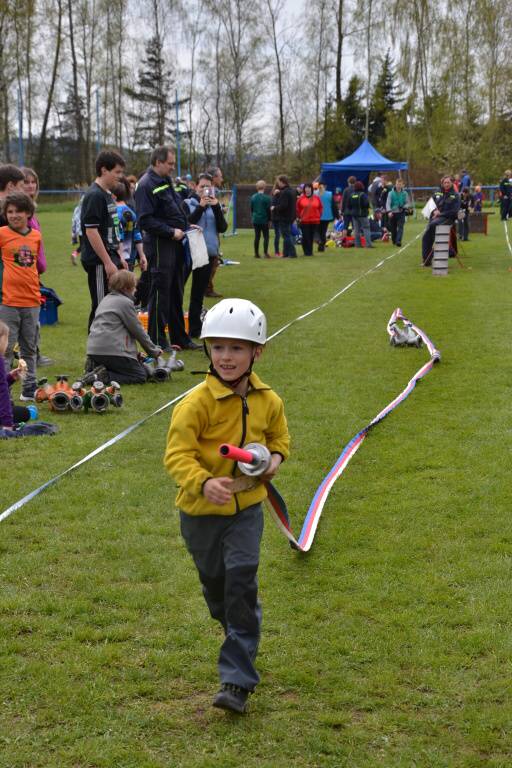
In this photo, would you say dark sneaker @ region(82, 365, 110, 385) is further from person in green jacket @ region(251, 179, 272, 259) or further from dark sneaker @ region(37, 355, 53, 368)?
person in green jacket @ region(251, 179, 272, 259)

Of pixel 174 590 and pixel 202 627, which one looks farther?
pixel 174 590

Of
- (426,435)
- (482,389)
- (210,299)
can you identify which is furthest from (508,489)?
(210,299)

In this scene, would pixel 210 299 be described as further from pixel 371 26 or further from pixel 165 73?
pixel 165 73

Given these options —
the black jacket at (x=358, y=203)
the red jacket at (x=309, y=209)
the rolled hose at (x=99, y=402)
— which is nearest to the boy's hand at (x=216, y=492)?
the rolled hose at (x=99, y=402)

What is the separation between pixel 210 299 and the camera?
1672 cm

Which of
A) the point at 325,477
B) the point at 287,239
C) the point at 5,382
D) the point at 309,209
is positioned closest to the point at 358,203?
the point at 309,209

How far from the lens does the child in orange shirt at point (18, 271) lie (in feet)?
27.4

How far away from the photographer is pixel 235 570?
142 inches

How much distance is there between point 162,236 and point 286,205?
13.1 m

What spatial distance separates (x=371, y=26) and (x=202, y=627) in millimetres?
62443

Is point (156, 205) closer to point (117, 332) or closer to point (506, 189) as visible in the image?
point (117, 332)

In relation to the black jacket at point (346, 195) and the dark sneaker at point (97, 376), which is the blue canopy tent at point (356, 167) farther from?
the dark sneaker at point (97, 376)

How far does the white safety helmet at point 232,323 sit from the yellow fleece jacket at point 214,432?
198 mm

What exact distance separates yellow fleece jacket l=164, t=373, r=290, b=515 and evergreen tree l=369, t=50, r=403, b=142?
208ft
